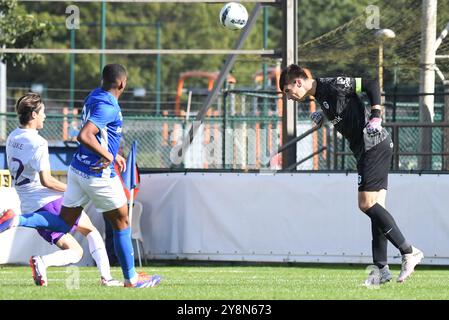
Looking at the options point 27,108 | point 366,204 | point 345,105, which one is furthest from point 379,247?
point 27,108

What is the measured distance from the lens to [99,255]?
1054 cm

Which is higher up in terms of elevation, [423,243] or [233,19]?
[233,19]

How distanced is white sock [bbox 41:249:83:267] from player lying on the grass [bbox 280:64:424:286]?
7.75ft

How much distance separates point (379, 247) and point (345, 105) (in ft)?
4.16

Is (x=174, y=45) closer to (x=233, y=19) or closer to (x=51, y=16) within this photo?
(x=51, y=16)

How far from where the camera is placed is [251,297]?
29.1 ft

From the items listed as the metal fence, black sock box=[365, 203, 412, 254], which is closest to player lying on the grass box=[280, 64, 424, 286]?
black sock box=[365, 203, 412, 254]

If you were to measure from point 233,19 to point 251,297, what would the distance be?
7964 millimetres

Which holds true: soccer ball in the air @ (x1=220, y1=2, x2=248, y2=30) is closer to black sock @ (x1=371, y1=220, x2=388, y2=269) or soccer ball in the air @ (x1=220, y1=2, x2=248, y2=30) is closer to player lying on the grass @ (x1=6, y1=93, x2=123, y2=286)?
player lying on the grass @ (x1=6, y1=93, x2=123, y2=286)

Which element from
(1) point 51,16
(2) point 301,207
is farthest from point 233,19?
(1) point 51,16

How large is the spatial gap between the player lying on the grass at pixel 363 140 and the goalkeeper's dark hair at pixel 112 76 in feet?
4.85

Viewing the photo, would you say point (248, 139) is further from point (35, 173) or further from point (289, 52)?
point (35, 173)

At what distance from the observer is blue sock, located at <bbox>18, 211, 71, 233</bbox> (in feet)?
33.3
